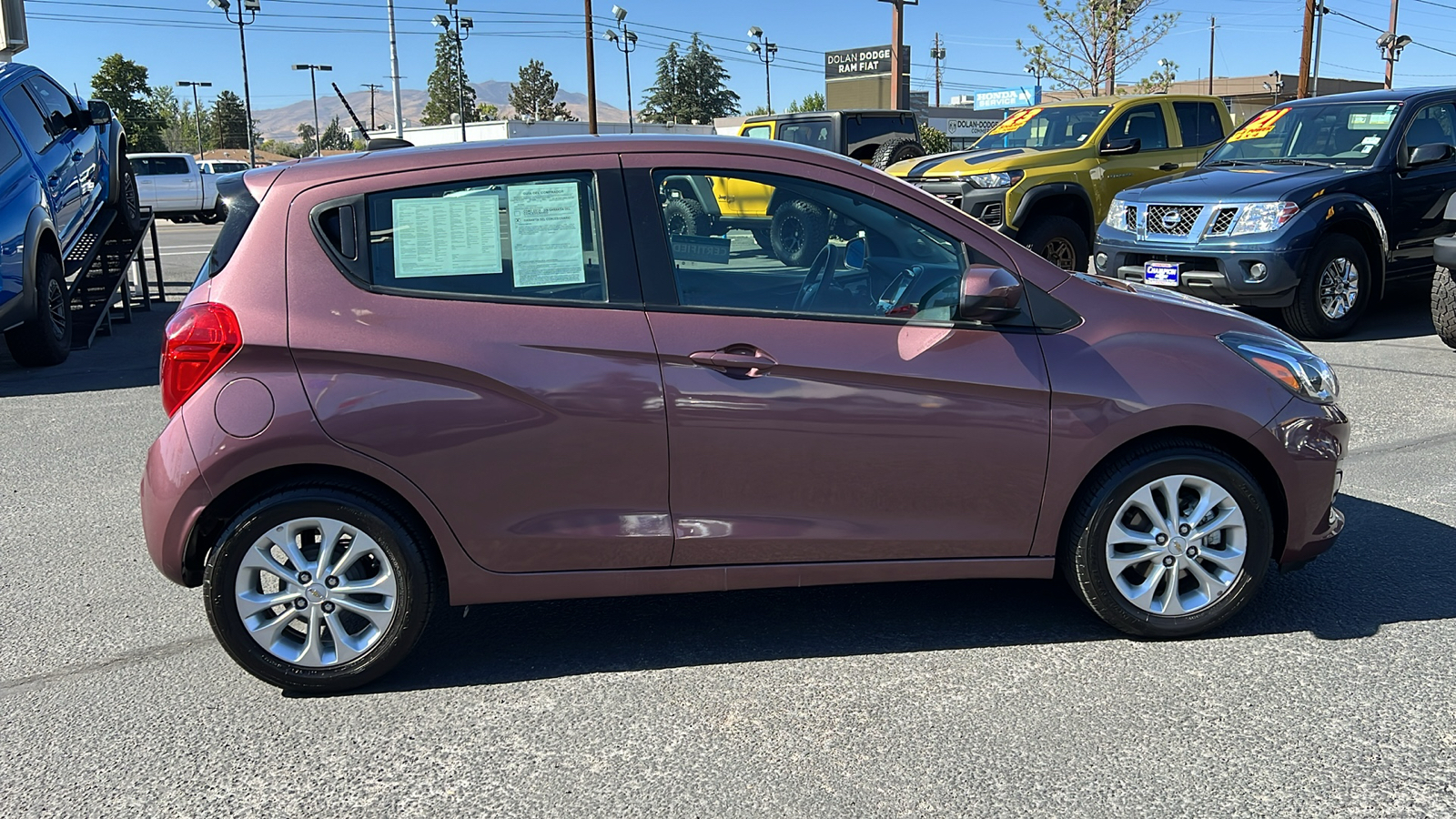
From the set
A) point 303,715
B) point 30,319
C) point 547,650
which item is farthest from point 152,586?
point 30,319

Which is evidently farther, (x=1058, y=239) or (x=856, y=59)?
(x=856, y=59)

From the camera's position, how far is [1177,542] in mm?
3707

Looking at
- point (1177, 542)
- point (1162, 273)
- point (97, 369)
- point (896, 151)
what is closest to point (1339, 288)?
point (1162, 273)

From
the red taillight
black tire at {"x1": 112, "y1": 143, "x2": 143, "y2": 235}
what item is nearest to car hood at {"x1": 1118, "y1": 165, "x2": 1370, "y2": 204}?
the red taillight

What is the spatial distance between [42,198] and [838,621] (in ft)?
27.0

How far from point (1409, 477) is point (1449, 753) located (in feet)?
9.86

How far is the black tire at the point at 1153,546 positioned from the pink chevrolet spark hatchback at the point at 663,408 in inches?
0.5

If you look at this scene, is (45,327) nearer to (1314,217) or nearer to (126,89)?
(1314,217)

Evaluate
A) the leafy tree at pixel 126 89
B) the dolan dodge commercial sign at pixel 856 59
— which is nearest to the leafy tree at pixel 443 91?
the leafy tree at pixel 126 89

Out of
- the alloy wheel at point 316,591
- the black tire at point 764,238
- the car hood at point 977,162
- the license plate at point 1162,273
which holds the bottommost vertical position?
the alloy wheel at point 316,591

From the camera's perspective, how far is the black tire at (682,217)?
140 inches

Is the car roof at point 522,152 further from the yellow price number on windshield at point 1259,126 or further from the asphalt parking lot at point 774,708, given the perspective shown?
the yellow price number on windshield at point 1259,126

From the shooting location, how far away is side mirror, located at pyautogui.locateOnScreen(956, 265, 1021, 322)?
352 cm

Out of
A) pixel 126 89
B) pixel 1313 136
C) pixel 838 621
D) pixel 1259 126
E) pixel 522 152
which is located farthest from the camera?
pixel 126 89
